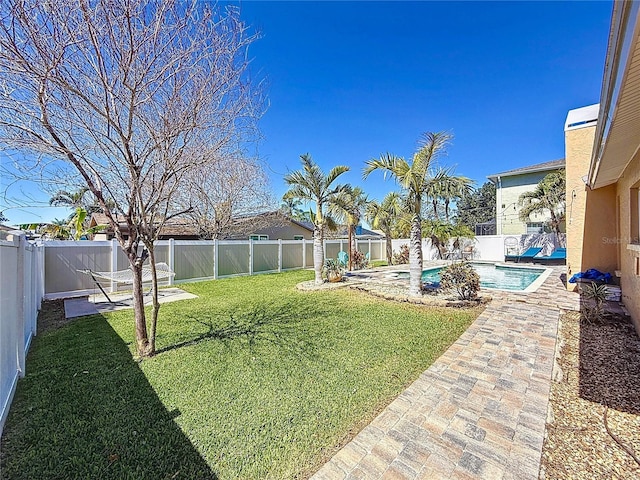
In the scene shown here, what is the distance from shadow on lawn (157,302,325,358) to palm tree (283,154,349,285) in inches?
167

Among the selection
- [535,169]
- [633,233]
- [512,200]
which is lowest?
[633,233]

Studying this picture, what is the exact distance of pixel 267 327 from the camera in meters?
7.08

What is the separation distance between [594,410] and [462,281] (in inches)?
225

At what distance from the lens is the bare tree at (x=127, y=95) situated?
369cm

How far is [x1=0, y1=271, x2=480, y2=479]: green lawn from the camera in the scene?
2865 millimetres

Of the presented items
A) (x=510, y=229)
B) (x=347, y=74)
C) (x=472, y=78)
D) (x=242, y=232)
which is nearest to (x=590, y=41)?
(x=472, y=78)

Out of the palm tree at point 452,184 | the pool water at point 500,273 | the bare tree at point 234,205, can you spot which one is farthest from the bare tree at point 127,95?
the pool water at point 500,273

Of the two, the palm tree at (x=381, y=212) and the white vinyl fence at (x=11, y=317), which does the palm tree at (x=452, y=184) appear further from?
the white vinyl fence at (x=11, y=317)

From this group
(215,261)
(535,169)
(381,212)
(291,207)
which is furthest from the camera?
(535,169)

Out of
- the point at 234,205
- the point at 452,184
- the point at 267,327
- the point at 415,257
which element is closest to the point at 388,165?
the point at 452,184

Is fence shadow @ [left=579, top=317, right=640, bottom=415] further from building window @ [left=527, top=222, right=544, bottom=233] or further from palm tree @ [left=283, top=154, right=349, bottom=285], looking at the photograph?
building window @ [left=527, top=222, right=544, bottom=233]

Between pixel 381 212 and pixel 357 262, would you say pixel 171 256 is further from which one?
pixel 381 212

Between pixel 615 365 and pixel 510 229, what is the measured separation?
25746 millimetres

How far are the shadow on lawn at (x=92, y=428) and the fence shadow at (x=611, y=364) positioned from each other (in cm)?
495
